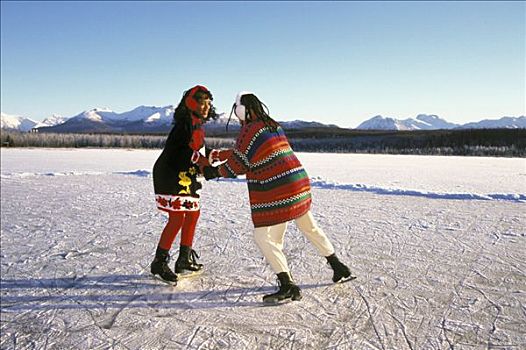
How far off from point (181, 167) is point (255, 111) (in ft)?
2.52

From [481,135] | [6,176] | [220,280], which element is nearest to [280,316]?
[220,280]

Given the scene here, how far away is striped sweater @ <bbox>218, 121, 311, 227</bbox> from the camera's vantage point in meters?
2.78

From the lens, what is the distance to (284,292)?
2848mm

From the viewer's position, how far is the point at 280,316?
2662mm

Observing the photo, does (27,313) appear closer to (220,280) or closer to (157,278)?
(157,278)

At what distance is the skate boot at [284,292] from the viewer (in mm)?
2836

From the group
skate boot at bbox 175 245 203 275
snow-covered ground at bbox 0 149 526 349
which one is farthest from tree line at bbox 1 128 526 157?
skate boot at bbox 175 245 203 275

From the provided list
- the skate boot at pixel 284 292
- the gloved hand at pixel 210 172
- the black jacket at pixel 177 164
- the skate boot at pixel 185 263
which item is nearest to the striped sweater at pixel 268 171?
the gloved hand at pixel 210 172

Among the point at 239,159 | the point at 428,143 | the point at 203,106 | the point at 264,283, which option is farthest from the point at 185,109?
the point at 428,143

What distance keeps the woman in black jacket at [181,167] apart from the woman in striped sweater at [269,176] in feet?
1.27

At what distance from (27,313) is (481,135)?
19378 millimetres

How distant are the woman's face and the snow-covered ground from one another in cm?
131

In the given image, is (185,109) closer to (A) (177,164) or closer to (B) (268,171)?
(A) (177,164)

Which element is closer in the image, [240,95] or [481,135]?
[240,95]
